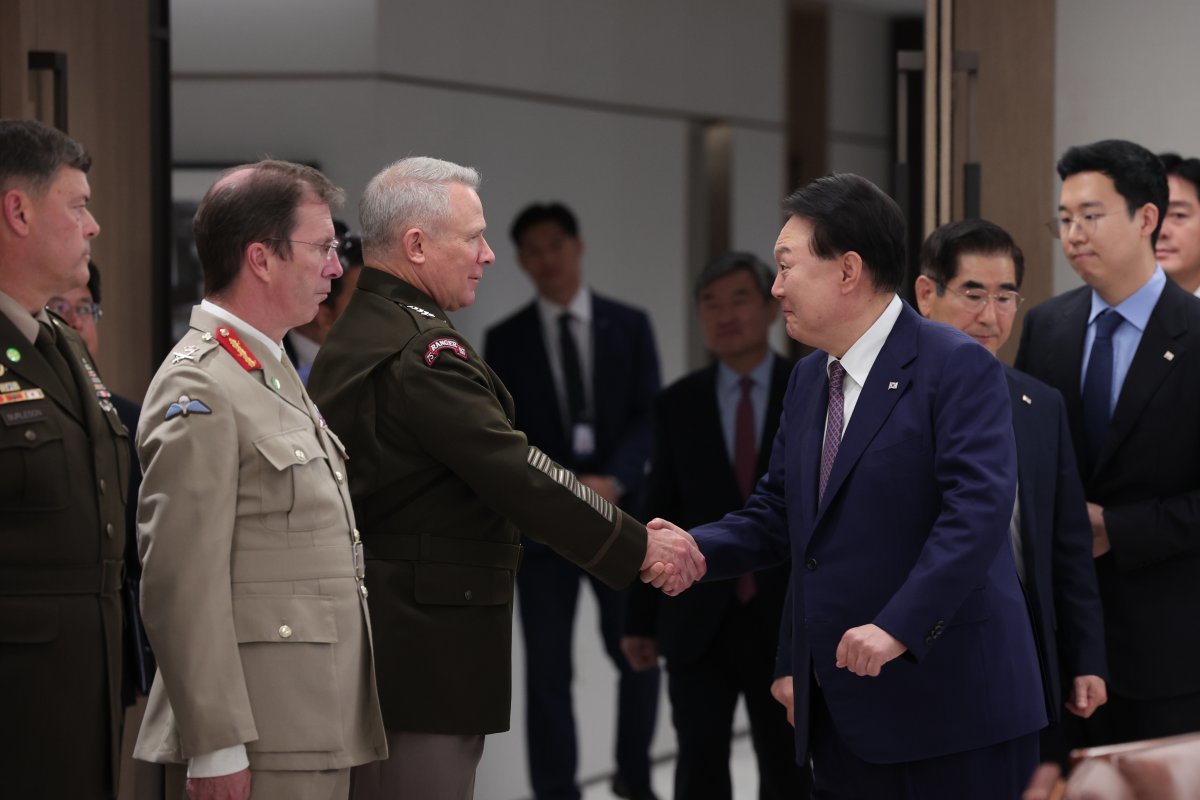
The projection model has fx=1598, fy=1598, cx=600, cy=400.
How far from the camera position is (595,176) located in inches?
269

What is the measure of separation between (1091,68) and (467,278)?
2.50m

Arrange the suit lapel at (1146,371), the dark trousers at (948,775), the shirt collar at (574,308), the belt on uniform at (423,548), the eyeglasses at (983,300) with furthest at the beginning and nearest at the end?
A: the shirt collar at (574,308) < the suit lapel at (1146,371) < the eyeglasses at (983,300) < the belt on uniform at (423,548) < the dark trousers at (948,775)

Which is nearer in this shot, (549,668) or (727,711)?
(727,711)

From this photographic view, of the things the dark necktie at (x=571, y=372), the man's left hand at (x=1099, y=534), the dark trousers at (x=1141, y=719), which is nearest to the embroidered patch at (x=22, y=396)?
the man's left hand at (x=1099, y=534)

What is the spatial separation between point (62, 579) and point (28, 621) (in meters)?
0.09

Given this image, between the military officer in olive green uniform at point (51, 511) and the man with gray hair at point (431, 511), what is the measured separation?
0.47 meters

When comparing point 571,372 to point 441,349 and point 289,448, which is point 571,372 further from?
point 289,448

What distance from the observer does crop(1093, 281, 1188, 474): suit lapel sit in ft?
12.5

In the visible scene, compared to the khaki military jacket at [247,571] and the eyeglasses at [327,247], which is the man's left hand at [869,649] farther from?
the eyeglasses at [327,247]

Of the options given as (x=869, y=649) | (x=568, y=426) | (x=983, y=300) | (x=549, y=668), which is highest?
(x=983, y=300)

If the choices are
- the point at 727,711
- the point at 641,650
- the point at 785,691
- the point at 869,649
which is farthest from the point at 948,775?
the point at 641,650

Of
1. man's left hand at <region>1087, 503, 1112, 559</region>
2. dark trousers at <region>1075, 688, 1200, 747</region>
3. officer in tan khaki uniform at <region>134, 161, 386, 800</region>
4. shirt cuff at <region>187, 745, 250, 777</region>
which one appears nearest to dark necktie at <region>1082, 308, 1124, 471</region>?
man's left hand at <region>1087, 503, 1112, 559</region>

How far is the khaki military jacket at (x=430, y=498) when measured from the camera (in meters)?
2.96

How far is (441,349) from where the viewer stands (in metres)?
2.99
